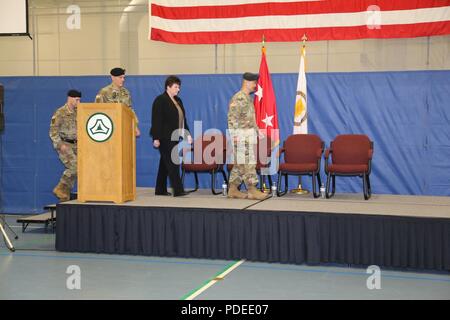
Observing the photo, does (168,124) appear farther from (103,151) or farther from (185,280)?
(185,280)

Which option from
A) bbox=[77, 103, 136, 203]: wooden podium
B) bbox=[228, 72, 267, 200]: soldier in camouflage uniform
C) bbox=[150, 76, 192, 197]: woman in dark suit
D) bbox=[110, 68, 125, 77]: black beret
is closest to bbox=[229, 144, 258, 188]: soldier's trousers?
bbox=[228, 72, 267, 200]: soldier in camouflage uniform

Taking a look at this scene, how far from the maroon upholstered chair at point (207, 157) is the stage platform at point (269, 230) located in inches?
44.4

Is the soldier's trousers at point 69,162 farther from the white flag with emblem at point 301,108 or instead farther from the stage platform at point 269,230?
the white flag with emblem at point 301,108

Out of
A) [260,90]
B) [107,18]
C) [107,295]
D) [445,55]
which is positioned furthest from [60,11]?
[107,295]

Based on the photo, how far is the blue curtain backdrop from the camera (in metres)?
7.72

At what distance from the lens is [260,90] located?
8.03 metres

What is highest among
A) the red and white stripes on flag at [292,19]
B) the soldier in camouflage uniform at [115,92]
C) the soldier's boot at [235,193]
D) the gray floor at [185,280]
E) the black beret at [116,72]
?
the red and white stripes on flag at [292,19]

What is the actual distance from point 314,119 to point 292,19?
1.39m

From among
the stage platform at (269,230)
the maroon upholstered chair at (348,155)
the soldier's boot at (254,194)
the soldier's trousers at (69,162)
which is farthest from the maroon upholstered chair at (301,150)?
the soldier's trousers at (69,162)

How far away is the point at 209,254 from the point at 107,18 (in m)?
6.86

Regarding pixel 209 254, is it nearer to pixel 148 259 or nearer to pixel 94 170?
pixel 148 259

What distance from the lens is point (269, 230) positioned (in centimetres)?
570

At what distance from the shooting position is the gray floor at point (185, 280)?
178 inches

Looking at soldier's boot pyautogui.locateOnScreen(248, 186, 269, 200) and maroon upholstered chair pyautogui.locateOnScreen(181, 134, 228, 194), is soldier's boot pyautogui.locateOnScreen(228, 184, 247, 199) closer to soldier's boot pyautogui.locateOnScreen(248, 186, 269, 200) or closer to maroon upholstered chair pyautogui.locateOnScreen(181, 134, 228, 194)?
soldier's boot pyautogui.locateOnScreen(248, 186, 269, 200)
